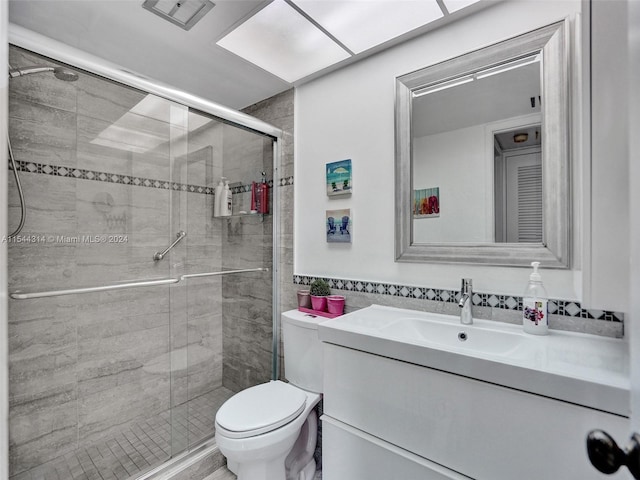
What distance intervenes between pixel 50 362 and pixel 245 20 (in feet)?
6.46

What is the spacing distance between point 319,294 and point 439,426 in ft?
3.13

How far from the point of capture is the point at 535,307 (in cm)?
117

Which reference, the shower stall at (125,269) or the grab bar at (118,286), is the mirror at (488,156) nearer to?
the shower stall at (125,269)

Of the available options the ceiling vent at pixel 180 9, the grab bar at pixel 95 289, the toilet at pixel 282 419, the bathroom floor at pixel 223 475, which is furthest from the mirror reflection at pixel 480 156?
the grab bar at pixel 95 289

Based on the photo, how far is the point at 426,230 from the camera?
1.52m

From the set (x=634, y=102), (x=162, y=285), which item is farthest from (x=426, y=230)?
(x=162, y=285)

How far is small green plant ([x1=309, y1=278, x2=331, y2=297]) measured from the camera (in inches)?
71.9

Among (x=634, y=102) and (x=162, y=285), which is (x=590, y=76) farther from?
(x=162, y=285)

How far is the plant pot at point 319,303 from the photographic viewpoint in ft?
5.93

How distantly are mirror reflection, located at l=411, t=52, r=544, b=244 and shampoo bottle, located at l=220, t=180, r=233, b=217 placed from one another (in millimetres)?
1230

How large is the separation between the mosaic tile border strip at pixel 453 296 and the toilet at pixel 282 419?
10.7 inches

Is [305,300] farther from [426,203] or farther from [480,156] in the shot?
[480,156]

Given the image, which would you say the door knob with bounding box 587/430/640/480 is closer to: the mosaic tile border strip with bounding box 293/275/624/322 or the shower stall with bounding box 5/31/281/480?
the mosaic tile border strip with bounding box 293/275/624/322

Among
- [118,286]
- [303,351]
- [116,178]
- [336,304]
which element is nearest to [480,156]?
[336,304]
